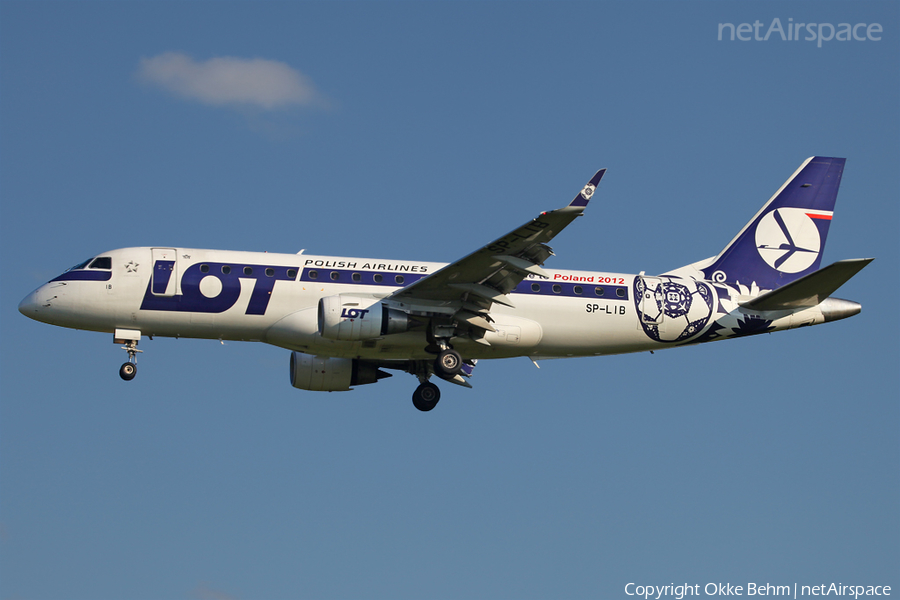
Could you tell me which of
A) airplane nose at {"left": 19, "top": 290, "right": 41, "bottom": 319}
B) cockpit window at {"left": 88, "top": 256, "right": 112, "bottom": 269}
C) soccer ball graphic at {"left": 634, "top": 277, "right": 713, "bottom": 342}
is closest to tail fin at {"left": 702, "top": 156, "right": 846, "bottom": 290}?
soccer ball graphic at {"left": 634, "top": 277, "right": 713, "bottom": 342}

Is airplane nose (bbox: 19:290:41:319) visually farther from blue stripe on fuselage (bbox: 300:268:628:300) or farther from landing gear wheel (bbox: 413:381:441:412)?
landing gear wheel (bbox: 413:381:441:412)

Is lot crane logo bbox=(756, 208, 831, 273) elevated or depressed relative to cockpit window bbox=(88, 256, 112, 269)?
elevated

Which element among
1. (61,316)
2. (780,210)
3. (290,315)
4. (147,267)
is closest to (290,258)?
(290,315)

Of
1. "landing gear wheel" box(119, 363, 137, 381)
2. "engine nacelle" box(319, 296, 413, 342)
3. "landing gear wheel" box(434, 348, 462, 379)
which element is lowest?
"landing gear wheel" box(119, 363, 137, 381)

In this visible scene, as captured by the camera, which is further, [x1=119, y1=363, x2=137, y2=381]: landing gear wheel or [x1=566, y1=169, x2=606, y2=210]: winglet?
[x1=119, y1=363, x2=137, y2=381]: landing gear wheel

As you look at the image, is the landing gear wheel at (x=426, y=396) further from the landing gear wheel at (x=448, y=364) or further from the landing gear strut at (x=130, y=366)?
the landing gear strut at (x=130, y=366)

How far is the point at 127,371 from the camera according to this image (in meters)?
32.7

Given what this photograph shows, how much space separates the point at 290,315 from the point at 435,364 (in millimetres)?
4855

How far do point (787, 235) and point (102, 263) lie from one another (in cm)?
2402

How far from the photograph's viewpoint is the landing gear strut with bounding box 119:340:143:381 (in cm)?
3253

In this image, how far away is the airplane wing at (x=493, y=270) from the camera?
27777 mm

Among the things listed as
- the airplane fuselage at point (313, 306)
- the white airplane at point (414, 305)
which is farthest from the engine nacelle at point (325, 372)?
the airplane fuselage at point (313, 306)

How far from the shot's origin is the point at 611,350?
114ft

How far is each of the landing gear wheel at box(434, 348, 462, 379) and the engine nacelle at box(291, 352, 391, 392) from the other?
4.46 metres
